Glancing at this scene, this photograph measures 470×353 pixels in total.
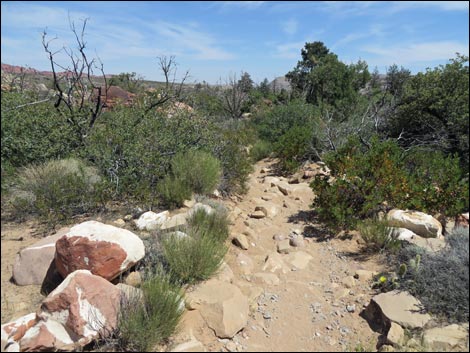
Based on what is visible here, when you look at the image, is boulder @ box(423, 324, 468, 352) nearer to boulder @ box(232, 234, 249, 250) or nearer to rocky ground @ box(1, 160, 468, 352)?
rocky ground @ box(1, 160, 468, 352)

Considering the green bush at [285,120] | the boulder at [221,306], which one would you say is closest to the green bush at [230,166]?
the boulder at [221,306]

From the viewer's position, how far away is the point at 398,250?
13.3 feet

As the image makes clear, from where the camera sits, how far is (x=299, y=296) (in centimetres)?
377

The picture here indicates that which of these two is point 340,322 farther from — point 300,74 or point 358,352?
point 300,74

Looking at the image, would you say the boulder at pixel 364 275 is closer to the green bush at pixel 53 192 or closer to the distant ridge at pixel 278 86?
the green bush at pixel 53 192

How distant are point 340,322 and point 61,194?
382cm

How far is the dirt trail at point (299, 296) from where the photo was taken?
3.07m

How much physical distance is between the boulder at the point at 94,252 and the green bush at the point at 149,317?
0.45 metres

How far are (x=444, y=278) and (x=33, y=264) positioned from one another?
13.3 feet

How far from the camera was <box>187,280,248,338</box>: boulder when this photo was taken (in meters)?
3.12

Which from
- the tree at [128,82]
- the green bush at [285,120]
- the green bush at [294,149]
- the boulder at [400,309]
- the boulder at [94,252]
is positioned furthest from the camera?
the tree at [128,82]

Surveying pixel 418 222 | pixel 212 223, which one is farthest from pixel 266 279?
pixel 418 222

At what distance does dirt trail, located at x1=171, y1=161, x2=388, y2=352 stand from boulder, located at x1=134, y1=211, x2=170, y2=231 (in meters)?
1.02

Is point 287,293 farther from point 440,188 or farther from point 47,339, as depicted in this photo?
point 440,188
